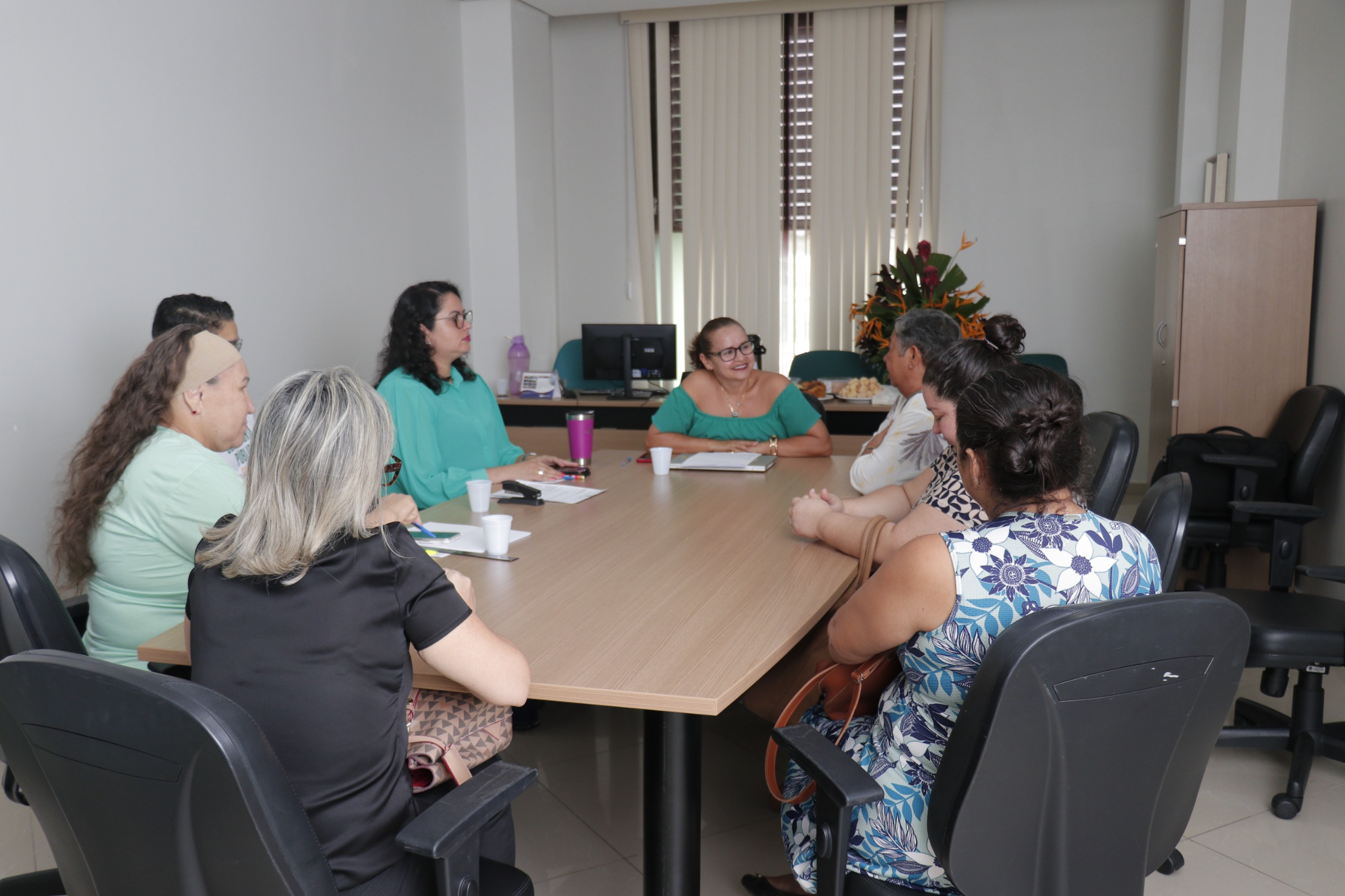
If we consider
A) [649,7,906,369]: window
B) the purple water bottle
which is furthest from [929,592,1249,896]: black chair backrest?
[649,7,906,369]: window

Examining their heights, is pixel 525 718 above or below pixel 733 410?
below

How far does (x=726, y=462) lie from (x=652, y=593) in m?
1.42

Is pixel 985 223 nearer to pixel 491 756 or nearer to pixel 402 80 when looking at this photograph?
pixel 402 80

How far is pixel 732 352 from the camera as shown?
359cm

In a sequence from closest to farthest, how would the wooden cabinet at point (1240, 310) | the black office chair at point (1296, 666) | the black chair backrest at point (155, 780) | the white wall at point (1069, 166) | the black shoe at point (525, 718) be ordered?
the black chair backrest at point (155, 780)
the black office chair at point (1296, 666)
the black shoe at point (525, 718)
the wooden cabinet at point (1240, 310)
the white wall at point (1069, 166)

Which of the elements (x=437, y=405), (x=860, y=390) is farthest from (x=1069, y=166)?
(x=437, y=405)

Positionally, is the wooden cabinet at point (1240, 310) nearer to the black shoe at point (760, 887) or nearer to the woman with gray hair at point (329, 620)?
the black shoe at point (760, 887)

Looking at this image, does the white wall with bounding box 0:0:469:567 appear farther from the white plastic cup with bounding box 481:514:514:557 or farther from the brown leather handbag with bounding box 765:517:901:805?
the brown leather handbag with bounding box 765:517:901:805

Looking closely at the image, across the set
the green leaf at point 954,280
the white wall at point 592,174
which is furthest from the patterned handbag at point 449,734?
the white wall at point 592,174

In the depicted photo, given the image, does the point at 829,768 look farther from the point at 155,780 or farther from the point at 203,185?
the point at 203,185

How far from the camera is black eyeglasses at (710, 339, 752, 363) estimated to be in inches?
141

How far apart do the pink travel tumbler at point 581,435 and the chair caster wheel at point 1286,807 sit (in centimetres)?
208

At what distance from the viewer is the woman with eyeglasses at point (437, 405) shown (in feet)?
9.92

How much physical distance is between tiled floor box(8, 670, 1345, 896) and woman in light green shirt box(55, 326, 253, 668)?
0.84 meters
